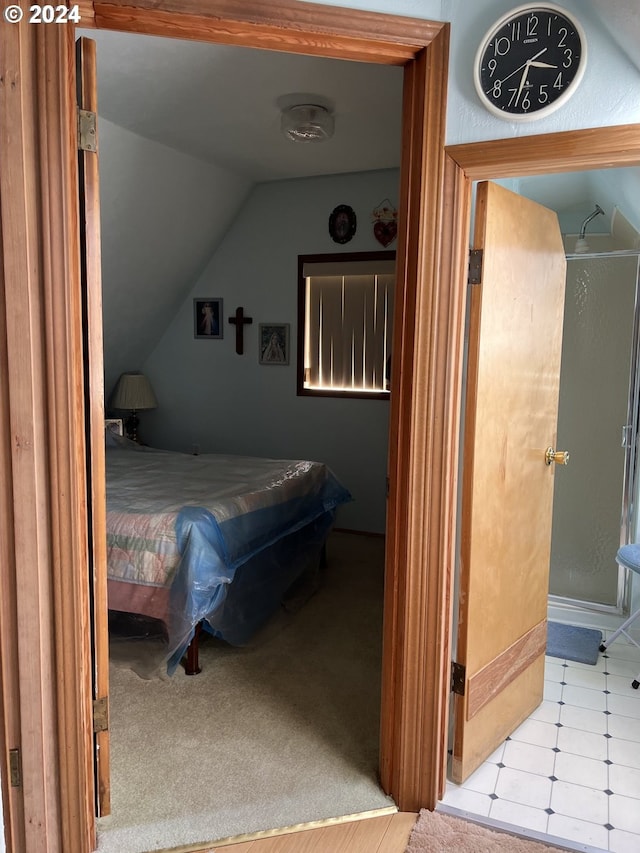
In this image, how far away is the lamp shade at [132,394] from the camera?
207 inches

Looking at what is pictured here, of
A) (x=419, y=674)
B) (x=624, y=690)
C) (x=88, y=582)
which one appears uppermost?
(x=88, y=582)

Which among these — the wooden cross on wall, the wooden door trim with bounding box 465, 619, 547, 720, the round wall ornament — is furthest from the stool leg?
the wooden cross on wall

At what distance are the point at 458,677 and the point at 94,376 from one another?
57.4 inches

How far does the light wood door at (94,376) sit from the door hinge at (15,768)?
0.20 meters

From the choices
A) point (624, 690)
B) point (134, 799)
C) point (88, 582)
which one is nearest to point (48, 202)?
point (88, 582)

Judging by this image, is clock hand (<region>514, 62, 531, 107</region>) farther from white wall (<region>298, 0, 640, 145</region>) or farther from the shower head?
the shower head

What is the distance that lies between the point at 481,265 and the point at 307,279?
124 inches

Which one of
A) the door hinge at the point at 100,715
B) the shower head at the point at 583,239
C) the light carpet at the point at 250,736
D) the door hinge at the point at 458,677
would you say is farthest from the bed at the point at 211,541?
the shower head at the point at 583,239

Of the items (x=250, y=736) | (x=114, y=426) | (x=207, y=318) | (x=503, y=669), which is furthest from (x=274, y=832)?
(x=207, y=318)

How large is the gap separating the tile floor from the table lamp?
3.67m

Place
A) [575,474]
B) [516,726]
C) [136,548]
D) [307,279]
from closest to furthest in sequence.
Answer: [516,726] < [136,548] < [575,474] < [307,279]

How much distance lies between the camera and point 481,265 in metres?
2.01

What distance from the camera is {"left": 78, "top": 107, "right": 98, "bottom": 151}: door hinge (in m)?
1.69

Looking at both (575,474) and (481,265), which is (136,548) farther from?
(575,474)
